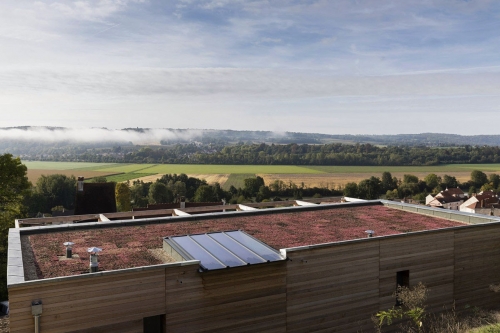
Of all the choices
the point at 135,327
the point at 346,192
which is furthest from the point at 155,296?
the point at 346,192

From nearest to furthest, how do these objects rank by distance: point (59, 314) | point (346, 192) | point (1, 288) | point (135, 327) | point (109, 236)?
1. point (59, 314)
2. point (135, 327)
3. point (109, 236)
4. point (1, 288)
5. point (346, 192)

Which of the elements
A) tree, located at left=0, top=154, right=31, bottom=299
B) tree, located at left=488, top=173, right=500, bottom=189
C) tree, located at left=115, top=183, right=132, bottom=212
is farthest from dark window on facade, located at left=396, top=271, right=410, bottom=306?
tree, located at left=488, top=173, right=500, bottom=189

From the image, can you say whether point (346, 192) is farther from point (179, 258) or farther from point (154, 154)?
point (154, 154)

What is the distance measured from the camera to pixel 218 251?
11031 millimetres

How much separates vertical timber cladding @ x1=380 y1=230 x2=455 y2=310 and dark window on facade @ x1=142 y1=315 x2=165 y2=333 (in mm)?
6627

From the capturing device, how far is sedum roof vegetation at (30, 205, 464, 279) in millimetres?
10156

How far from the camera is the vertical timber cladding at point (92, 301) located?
8.11 m

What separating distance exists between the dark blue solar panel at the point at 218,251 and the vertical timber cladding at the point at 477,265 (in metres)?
7.87

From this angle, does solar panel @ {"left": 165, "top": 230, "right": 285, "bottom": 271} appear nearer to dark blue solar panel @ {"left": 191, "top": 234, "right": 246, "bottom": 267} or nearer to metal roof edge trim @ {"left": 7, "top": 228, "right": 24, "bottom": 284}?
dark blue solar panel @ {"left": 191, "top": 234, "right": 246, "bottom": 267}

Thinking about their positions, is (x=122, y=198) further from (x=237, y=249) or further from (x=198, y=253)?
(x=198, y=253)

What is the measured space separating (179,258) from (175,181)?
5211 cm

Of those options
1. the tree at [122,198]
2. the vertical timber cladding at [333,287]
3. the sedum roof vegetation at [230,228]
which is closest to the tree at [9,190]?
the sedum roof vegetation at [230,228]

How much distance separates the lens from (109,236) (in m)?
12.6

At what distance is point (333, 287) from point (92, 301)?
6.40m
